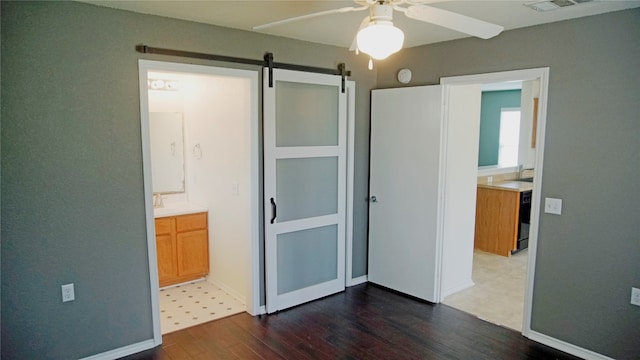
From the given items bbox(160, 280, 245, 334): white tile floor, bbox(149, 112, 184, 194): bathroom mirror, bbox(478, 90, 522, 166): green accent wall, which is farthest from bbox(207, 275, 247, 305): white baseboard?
bbox(478, 90, 522, 166): green accent wall

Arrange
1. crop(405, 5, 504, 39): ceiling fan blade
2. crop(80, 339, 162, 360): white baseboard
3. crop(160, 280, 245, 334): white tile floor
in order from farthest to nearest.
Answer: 1. crop(160, 280, 245, 334): white tile floor
2. crop(80, 339, 162, 360): white baseboard
3. crop(405, 5, 504, 39): ceiling fan blade

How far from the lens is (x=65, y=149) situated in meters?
2.72

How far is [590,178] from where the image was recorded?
9.79 feet

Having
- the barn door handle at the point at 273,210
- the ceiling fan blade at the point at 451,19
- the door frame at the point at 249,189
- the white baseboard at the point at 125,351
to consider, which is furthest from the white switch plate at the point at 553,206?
the white baseboard at the point at 125,351

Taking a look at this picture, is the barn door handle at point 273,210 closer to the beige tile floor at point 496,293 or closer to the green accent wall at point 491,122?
the beige tile floor at point 496,293

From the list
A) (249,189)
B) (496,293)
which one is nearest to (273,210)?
(249,189)

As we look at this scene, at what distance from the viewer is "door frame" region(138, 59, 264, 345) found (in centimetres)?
300

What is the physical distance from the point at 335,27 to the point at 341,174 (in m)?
1.46

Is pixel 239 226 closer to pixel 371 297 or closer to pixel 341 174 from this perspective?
pixel 341 174

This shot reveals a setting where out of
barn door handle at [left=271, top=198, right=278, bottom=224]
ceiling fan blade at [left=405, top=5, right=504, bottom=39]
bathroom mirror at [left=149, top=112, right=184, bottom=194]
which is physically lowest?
barn door handle at [left=271, top=198, right=278, bottom=224]

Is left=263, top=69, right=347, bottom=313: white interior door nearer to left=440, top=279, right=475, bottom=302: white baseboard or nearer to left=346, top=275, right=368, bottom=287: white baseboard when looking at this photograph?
left=346, top=275, right=368, bottom=287: white baseboard

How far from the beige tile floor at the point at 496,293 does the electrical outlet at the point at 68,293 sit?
3.16m

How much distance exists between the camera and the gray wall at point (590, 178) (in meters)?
2.81

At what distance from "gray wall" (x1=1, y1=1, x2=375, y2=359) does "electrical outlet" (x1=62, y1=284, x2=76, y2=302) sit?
0.13ft
